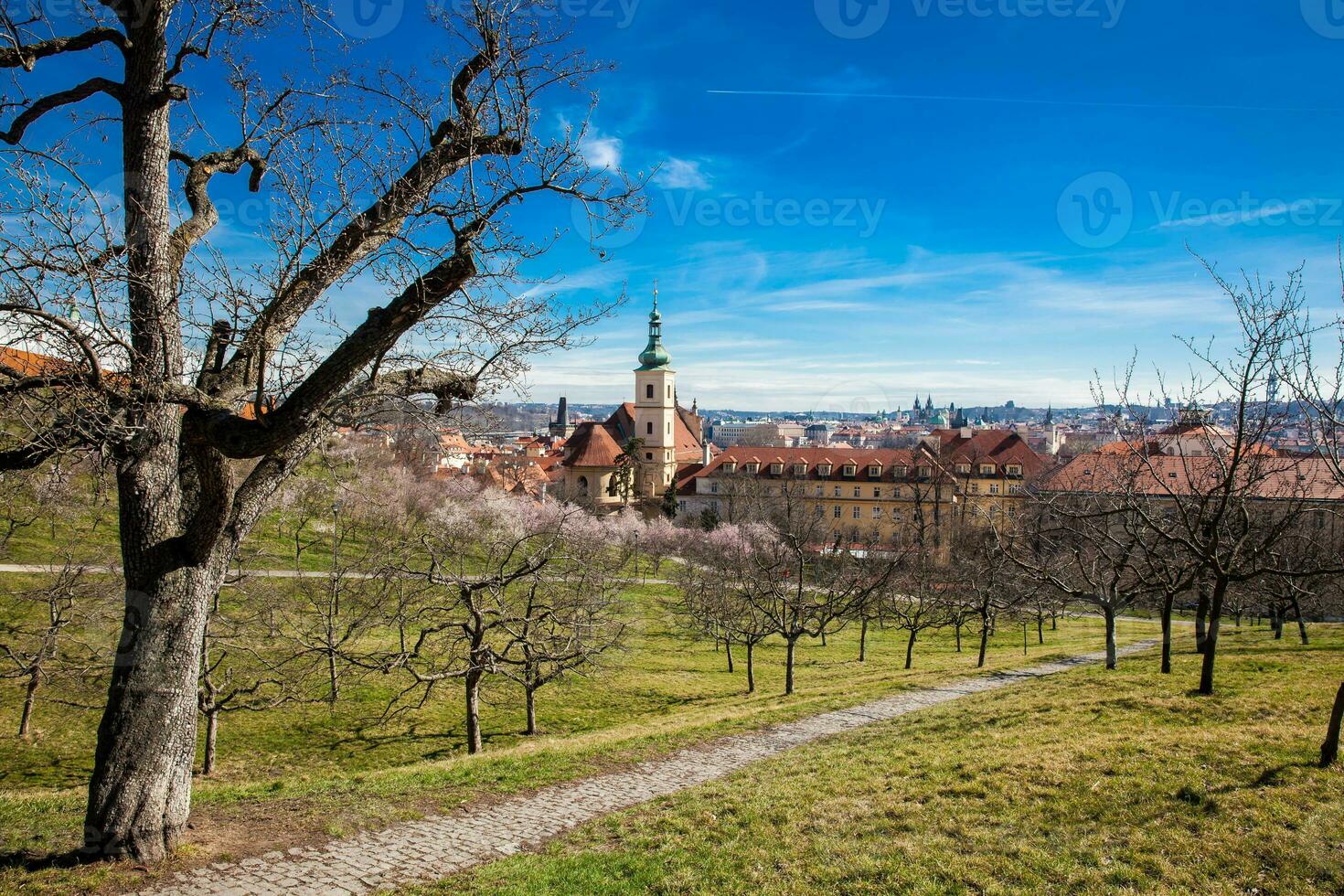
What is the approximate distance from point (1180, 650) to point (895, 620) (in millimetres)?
13058

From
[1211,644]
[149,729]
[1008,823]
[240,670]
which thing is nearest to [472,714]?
[240,670]

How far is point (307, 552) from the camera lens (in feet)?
125

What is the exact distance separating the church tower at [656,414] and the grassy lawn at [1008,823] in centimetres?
6315

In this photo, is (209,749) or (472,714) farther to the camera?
(472,714)

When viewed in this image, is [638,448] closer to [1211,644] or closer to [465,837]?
[1211,644]

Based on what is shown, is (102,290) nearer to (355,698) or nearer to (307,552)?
(355,698)

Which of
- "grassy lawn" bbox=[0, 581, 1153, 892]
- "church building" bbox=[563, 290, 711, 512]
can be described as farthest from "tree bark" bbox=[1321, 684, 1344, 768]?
"church building" bbox=[563, 290, 711, 512]

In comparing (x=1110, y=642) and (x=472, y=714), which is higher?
(x=1110, y=642)

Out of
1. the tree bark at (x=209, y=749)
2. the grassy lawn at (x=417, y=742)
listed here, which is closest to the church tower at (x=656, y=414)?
the grassy lawn at (x=417, y=742)

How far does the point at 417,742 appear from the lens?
1644 centimetres

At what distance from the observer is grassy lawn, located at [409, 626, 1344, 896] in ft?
18.3

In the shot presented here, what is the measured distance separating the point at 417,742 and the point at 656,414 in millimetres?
58613

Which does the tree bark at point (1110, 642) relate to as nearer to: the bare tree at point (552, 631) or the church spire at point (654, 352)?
the bare tree at point (552, 631)

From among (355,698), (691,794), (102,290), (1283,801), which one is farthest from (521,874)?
(355,698)
